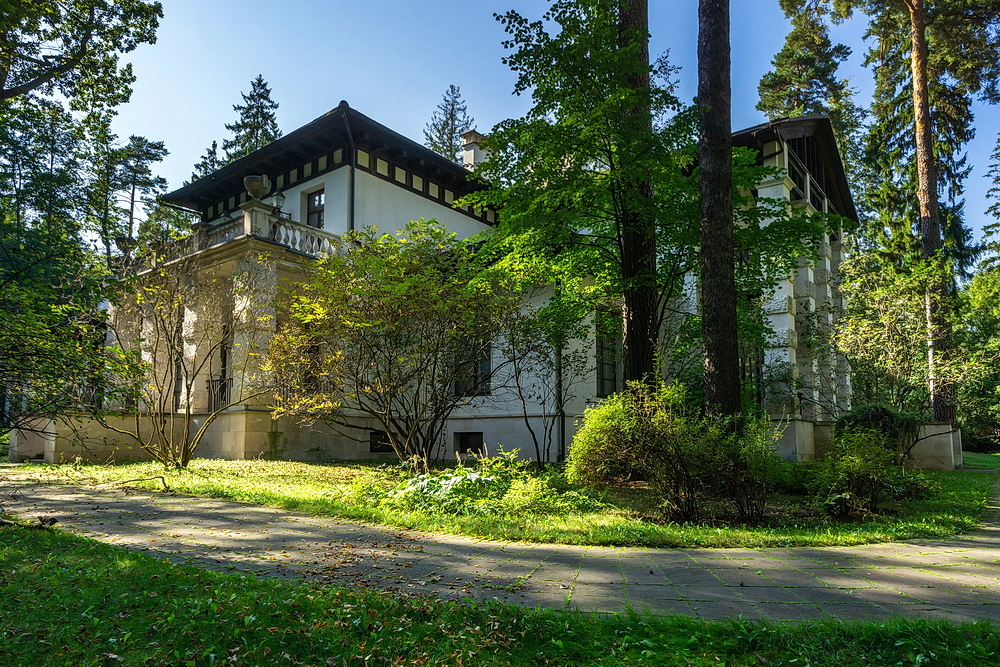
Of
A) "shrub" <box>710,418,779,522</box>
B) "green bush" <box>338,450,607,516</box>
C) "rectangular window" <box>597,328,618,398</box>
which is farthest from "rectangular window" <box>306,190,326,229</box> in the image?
"shrub" <box>710,418,779,522</box>

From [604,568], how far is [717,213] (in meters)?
5.57

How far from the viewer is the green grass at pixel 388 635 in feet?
10.2

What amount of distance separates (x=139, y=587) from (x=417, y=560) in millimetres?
2039

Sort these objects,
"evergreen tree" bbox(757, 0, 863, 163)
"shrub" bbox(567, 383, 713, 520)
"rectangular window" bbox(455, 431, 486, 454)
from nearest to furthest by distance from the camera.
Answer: "shrub" bbox(567, 383, 713, 520) < "rectangular window" bbox(455, 431, 486, 454) < "evergreen tree" bbox(757, 0, 863, 163)

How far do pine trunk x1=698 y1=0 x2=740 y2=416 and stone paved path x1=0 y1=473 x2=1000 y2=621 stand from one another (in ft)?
9.51

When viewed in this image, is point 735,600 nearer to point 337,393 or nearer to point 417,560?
point 417,560

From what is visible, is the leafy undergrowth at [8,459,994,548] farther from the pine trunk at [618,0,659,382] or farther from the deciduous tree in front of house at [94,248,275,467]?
the pine trunk at [618,0,659,382]

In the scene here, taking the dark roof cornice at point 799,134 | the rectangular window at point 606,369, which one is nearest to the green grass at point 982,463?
the dark roof cornice at point 799,134

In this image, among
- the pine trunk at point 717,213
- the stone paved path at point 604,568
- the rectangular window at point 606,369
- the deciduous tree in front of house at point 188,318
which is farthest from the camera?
the rectangular window at point 606,369

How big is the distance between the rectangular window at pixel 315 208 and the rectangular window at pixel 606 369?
10258 mm

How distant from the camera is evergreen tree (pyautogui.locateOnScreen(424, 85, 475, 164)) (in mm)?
39250

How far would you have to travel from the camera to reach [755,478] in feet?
22.7

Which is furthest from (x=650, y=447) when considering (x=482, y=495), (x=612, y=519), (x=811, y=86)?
(x=811, y=86)

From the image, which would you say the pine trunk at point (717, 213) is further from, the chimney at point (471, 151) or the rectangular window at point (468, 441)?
the chimney at point (471, 151)
